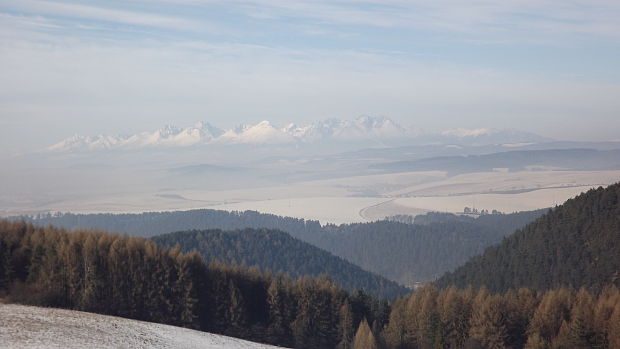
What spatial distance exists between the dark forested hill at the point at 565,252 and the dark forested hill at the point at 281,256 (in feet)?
109

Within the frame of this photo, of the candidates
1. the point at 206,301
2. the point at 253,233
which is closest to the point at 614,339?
the point at 206,301

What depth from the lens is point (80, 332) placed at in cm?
3975

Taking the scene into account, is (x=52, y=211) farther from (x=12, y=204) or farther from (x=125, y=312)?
(x=125, y=312)

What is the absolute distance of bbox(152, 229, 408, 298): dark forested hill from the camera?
128125 millimetres

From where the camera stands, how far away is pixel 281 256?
13912 cm

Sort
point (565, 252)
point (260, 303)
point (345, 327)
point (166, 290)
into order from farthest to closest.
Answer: point (565, 252)
point (260, 303)
point (345, 327)
point (166, 290)

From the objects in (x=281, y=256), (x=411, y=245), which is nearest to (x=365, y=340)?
(x=281, y=256)

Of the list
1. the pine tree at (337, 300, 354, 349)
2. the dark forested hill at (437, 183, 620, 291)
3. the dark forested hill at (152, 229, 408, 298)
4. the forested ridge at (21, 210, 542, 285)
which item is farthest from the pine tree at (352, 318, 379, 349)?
the forested ridge at (21, 210, 542, 285)

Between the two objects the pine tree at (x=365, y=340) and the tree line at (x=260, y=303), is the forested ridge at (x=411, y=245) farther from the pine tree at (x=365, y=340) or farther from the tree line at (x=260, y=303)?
the pine tree at (x=365, y=340)

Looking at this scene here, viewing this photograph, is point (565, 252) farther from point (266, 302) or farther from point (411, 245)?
point (411, 245)

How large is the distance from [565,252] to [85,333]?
6040 centimetres

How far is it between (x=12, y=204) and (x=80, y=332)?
460ft

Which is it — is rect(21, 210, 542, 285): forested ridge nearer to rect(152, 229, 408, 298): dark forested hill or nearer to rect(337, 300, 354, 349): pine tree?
rect(152, 229, 408, 298): dark forested hill

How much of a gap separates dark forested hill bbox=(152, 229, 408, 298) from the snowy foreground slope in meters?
78.3
